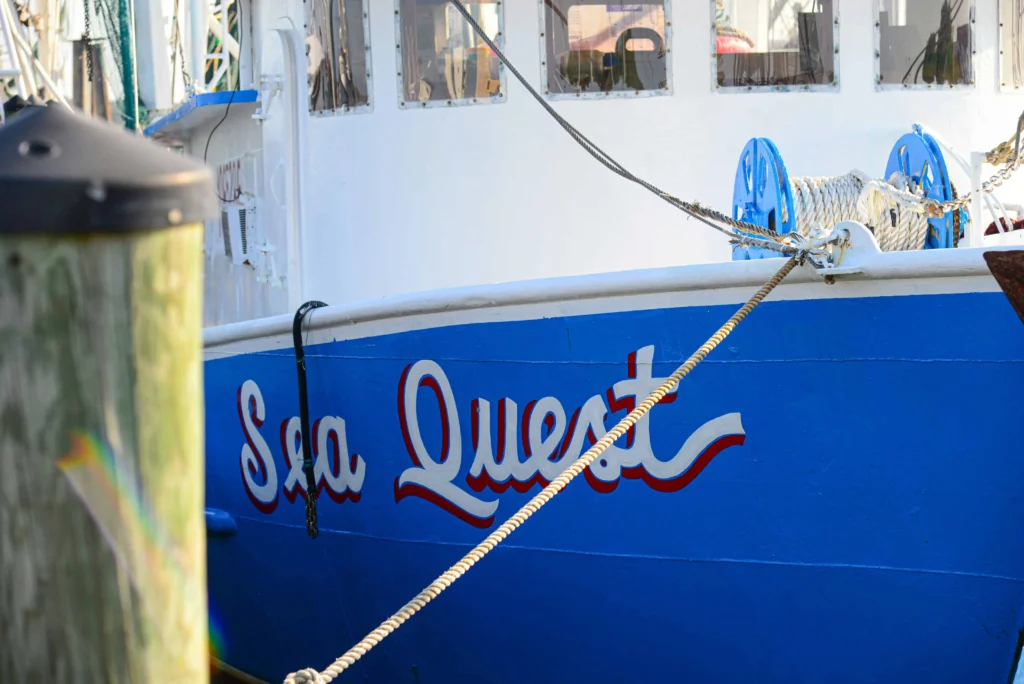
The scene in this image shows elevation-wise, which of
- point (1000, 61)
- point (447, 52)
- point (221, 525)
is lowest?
point (221, 525)

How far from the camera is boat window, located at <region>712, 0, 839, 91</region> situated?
212 inches

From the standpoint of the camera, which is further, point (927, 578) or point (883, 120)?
point (883, 120)

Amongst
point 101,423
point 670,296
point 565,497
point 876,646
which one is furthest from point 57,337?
point 876,646

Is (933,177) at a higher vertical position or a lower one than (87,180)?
higher

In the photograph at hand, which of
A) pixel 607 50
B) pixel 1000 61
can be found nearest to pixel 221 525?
pixel 607 50

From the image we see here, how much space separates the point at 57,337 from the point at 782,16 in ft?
14.9

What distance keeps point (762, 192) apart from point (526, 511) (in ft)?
7.30

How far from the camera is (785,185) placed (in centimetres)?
467

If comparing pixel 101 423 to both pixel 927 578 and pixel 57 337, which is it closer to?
pixel 57 337

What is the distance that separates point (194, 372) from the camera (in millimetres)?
1611

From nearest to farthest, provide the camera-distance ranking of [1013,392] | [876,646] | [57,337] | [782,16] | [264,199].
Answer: [57,337] → [1013,392] → [876,646] → [782,16] → [264,199]

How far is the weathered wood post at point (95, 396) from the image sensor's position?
4.87ft

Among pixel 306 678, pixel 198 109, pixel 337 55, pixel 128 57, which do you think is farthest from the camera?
pixel 128 57

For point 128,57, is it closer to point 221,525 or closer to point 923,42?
point 221,525
